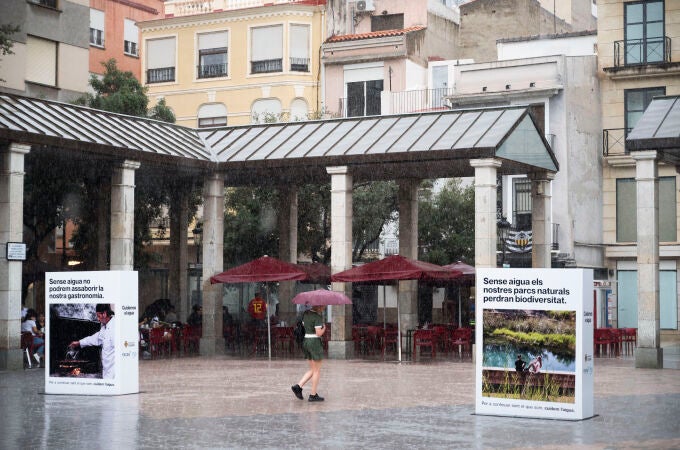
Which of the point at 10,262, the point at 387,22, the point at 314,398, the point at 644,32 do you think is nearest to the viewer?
the point at 314,398

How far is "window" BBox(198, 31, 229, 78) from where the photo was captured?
2124 inches

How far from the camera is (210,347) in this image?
32.1m

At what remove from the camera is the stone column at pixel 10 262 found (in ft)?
83.7

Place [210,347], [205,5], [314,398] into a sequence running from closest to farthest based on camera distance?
[314,398], [210,347], [205,5]

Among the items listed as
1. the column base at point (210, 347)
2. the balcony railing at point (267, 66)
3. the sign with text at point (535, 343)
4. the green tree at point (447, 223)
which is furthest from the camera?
the balcony railing at point (267, 66)

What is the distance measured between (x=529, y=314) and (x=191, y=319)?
2048 centimetres

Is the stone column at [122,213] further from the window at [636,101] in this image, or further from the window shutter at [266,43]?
the window shutter at [266,43]

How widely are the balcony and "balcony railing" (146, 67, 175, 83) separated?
3058mm

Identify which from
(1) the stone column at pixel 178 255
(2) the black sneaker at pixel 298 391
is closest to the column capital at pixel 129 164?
(1) the stone column at pixel 178 255

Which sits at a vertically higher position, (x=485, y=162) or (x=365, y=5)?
(x=365, y=5)

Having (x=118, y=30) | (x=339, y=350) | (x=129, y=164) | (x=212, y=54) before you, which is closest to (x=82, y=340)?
(x=129, y=164)

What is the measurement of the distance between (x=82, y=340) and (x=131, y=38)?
39509mm

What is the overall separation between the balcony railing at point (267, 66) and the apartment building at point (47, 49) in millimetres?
11214

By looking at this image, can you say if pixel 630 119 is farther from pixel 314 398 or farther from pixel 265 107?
pixel 314 398
